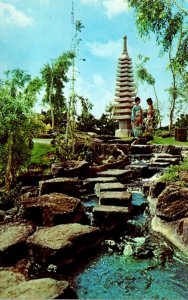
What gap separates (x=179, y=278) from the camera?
170 inches

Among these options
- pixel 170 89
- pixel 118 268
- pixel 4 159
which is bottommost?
pixel 118 268

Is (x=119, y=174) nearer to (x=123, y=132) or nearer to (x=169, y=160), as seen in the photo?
(x=169, y=160)

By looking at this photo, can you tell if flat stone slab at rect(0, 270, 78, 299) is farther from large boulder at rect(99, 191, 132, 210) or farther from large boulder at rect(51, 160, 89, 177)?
large boulder at rect(51, 160, 89, 177)

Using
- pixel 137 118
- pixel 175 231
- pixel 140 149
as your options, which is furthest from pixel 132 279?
pixel 137 118

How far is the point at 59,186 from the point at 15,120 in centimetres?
225

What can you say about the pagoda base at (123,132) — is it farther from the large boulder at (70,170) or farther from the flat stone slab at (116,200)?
the flat stone slab at (116,200)

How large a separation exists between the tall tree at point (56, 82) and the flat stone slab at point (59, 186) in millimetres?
24056

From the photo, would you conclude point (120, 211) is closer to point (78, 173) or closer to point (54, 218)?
point (54, 218)

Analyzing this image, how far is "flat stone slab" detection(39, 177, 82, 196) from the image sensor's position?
322 inches

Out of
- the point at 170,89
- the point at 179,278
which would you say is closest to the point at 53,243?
the point at 179,278

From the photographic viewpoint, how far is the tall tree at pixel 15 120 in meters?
9.23

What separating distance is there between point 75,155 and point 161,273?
9669 mm

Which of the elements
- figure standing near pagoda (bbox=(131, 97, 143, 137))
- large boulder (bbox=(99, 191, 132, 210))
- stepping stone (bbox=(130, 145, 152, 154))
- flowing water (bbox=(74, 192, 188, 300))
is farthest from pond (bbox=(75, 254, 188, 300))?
figure standing near pagoda (bbox=(131, 97, 143, 137))

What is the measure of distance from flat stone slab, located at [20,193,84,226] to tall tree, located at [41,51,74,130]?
25949 millimetres
